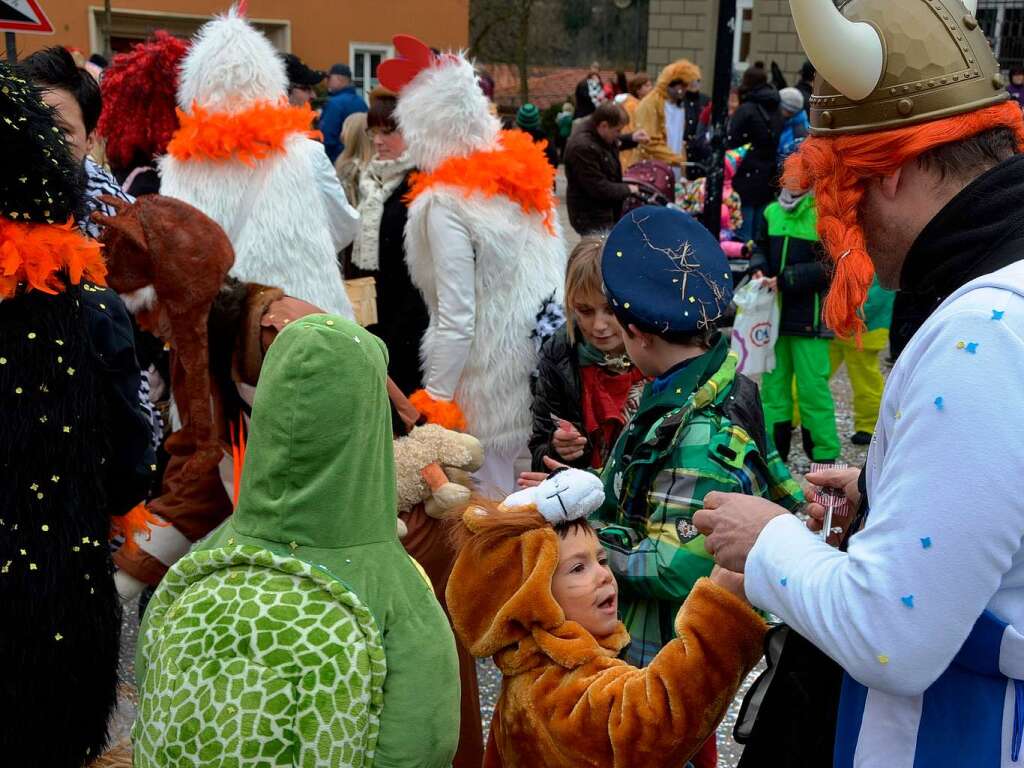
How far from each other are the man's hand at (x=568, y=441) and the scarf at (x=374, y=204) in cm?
221

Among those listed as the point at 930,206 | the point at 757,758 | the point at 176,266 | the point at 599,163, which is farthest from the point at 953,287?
the point at 599,163

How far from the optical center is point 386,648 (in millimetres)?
1903

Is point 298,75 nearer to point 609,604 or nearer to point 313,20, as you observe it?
point 609,604

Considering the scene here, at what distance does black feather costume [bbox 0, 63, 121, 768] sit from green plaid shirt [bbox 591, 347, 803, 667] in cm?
114

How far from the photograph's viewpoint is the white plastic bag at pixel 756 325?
597 cm

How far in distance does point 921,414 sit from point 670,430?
1059 mm

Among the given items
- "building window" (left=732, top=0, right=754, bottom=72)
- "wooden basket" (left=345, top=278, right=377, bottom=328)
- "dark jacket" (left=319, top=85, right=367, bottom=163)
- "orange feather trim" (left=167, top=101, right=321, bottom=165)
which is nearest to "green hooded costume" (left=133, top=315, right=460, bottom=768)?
"orange feather trim" (left=167, top=101, right=321, bottom=165)

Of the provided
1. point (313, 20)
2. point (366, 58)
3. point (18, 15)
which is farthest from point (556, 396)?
point (366, 58)

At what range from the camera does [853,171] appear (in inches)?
64.4

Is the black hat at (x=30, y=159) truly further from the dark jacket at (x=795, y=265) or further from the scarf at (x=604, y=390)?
the dark jacket at (x=795, y=265)

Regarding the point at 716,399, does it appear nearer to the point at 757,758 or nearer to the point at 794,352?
the point at 757,758

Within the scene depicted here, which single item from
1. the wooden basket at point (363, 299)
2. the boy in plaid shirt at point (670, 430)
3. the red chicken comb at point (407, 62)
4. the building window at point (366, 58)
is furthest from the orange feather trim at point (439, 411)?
the building window at point (366, 58)

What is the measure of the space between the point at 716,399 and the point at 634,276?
0.34 m

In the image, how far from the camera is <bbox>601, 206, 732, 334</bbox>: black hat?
253 centimetres
